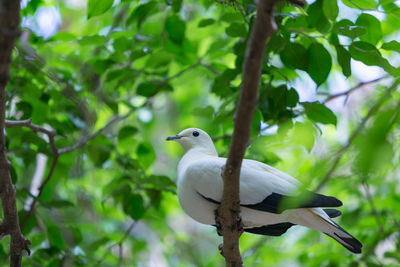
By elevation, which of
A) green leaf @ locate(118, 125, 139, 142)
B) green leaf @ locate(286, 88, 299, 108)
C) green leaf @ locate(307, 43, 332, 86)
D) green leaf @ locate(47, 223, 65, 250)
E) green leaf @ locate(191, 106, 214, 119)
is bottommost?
green leaf @ locate(47, 223, 65, 250)

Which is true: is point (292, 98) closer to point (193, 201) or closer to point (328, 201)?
point (328, 201)

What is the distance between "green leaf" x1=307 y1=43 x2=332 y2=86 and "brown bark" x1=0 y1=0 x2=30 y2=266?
1.67 meters

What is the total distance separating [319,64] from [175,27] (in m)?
1.36

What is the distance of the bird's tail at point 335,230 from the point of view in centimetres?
249

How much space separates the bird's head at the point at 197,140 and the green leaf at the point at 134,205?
68 centimetres

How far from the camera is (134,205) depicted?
3.50 metres

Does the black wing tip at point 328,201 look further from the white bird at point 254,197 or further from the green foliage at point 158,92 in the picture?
the green foliage at point 158,92

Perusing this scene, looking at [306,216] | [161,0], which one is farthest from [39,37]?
[306,216]

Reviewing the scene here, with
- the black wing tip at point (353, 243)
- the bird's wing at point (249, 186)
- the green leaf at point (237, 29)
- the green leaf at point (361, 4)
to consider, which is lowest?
the black wing tip at point (353, 243)

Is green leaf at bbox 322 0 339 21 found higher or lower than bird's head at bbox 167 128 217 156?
higher

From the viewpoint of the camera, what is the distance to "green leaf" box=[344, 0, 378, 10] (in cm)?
245

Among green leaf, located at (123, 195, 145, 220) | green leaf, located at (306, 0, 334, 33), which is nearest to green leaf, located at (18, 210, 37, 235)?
green leaf, located at (123, 195, 145, 220)

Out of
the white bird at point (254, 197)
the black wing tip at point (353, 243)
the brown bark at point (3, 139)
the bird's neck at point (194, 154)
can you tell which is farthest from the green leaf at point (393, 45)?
the brown bark at point (3, 139)

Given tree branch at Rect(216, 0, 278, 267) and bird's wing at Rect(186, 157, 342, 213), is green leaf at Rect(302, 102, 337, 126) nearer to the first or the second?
bird's wing at Rect(186, 157, 342, 213)
